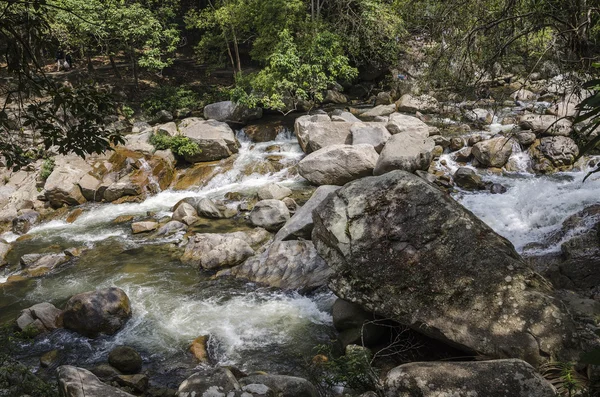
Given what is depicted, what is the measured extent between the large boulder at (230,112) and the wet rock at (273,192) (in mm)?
6882

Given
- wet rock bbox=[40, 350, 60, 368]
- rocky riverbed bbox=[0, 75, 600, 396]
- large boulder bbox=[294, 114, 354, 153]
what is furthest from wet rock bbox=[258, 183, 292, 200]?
wet rock bbox=[40, 350, 60, 368]

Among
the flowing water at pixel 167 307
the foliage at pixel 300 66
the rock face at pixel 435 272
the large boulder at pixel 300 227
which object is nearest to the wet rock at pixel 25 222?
the flowing water at pixel 167 307

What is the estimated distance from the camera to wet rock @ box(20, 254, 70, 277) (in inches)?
373

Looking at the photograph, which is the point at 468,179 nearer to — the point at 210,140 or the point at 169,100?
the point at 210,140

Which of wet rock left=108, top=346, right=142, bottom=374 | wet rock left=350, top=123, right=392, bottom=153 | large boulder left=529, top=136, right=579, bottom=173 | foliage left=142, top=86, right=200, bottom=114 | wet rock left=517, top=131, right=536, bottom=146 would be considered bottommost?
wet rock left=108, top=346, right=142, bottom=374

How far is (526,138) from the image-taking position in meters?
12.5

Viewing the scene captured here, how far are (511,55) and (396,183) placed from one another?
3.11 m

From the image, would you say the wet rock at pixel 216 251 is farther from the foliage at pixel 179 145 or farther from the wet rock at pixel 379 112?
the wet rock at pixel 379 112

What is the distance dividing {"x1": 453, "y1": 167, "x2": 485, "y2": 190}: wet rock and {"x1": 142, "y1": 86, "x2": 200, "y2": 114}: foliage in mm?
13507

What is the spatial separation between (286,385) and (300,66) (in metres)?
13.4

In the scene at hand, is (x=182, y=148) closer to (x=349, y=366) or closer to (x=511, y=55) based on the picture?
(x=511, y=55)

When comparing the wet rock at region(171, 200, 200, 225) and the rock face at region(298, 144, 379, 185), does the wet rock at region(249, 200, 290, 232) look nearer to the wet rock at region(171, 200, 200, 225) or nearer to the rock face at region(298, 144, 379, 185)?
the wet rock at region(171, 200, 200, 225)

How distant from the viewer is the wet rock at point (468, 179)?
11398 mm

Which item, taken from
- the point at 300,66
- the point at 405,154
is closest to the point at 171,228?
the point at 405,154
